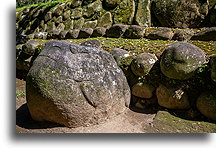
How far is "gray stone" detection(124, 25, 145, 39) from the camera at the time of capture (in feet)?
12.4

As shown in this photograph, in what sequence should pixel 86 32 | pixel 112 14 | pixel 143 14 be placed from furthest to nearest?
pixel 112 14
pixel 86 32
pixel 143 14

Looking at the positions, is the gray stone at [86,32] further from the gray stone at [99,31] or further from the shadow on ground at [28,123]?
the shadow on ground at [28,123]

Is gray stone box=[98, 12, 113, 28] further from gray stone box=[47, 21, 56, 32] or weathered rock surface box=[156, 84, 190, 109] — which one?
weathered rock surface box=[156, 84, 190, 109]

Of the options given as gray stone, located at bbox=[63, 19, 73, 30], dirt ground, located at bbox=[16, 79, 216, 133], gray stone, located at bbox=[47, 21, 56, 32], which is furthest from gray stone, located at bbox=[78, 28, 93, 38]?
dirt ground, located at bbox=[16, 79, 216, 133]

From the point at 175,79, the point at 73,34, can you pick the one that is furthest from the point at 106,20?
the point at 175,79

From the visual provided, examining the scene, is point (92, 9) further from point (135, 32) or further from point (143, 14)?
point (135, 32)

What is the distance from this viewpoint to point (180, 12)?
148 inches

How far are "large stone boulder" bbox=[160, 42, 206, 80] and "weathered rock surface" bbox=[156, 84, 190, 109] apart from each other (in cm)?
18

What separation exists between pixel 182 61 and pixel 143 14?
2223 millimetres

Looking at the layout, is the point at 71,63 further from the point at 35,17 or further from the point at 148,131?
the point at 35,17

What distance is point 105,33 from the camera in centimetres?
439

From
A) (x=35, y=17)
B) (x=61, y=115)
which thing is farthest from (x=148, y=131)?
(x=35, y=17)

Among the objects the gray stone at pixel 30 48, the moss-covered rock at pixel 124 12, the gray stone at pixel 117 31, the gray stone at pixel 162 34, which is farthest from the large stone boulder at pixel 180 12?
the gray stone at pixel 30 48

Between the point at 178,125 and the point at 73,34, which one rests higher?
the point at 73,34
